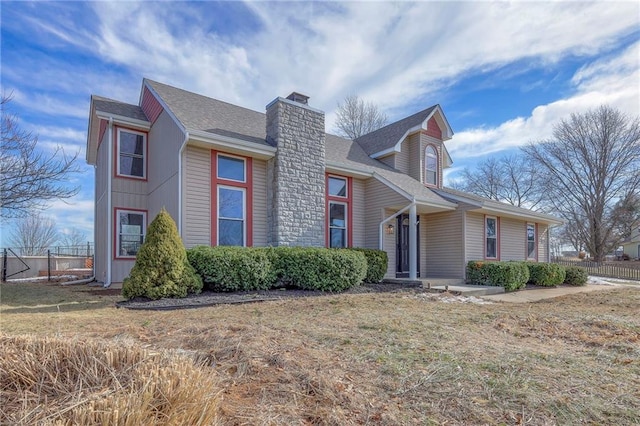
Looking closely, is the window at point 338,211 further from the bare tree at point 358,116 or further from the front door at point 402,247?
the bare tree at point 358,116

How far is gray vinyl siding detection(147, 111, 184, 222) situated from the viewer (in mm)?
9282

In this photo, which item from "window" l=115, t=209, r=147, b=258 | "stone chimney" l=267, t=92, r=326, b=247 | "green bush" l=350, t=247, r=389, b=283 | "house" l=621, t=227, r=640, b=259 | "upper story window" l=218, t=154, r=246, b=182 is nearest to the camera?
"upper story window" l=218, t=154, r=246, b=182

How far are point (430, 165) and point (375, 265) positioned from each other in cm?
645

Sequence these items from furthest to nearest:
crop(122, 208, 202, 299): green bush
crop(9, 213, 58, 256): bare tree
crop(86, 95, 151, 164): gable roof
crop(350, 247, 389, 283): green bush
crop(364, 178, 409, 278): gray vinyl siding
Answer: crop(9, 213, 58, 256): bare tree < crop(364, 178, 409, 278): gray vinyl siding < crop(86, 95, 151, 164): gable roof < crop(350, 247, 389, 283): green bush < crop(122, 208, 202, 299): green bush

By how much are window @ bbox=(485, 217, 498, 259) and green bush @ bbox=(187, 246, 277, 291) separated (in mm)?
9498

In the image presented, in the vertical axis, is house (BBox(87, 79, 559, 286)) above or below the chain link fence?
above

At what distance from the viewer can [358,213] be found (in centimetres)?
1253

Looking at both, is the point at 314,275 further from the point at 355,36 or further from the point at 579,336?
the point at 355,36

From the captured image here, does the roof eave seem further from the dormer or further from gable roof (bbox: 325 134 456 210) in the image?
the dormer

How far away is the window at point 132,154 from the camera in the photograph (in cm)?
1131

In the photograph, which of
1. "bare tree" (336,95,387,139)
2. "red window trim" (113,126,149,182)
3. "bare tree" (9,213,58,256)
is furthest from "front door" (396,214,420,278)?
"bare tree" (9,213,58,256)

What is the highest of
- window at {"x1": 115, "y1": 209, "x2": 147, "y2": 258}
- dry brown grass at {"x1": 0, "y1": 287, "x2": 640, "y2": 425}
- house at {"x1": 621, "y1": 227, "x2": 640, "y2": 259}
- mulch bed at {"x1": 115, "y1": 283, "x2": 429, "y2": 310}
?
window at {"x1": 115, "y1": 209, "x2": 147, "y2": 258}

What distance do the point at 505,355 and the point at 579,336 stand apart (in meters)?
1.85

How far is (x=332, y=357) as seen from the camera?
333 cm
